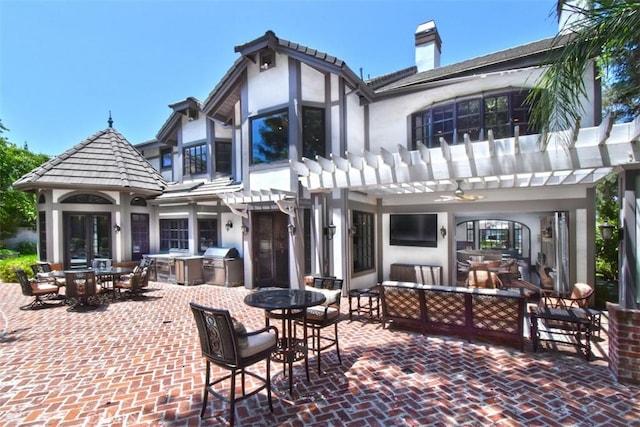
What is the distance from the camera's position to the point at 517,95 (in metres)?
8.48

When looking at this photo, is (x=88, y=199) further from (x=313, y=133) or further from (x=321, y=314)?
(x=321, y=314)

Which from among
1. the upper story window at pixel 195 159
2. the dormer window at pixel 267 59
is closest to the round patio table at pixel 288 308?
the dormer window at pixel 267 59

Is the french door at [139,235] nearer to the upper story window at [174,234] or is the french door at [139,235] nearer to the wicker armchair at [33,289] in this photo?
the upper story window at [174,234]

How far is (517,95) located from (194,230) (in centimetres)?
1236

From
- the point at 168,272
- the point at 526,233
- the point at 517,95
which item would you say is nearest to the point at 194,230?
the point at 168,272

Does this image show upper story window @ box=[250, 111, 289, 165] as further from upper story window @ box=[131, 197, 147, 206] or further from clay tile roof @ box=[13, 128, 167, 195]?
upper story window @ box=[131, 197, 147, 206]

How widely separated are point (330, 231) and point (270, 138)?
3803 millimetres

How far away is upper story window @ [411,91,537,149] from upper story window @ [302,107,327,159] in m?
3.02

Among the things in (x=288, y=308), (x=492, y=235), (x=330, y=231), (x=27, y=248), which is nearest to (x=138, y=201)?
(x=330, y=231)

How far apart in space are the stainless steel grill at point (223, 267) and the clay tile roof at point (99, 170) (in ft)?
15.4

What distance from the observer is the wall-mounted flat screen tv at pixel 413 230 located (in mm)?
10094

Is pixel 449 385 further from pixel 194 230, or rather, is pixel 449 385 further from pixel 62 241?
pixel 62 241

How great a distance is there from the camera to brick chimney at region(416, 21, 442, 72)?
13.3m

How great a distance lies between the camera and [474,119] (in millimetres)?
9023
